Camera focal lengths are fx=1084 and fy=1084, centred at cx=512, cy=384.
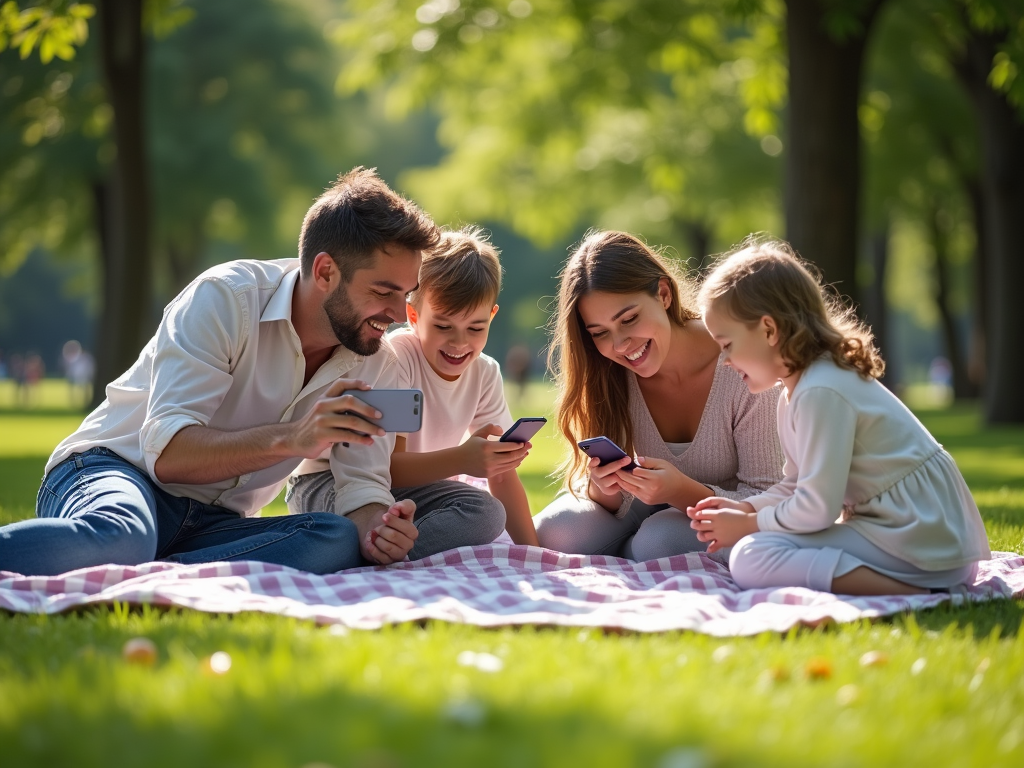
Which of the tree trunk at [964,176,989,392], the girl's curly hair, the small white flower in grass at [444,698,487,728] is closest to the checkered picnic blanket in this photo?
the girl's curly hair

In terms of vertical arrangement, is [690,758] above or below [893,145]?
below

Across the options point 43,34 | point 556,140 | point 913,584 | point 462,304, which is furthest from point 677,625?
point 556,140

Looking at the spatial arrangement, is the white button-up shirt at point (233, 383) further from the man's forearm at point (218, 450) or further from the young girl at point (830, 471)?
the young girl at point (830, 471)

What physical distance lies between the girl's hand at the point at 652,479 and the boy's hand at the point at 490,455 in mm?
472

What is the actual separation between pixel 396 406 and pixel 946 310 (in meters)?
23.7

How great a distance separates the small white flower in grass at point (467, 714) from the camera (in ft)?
7.37

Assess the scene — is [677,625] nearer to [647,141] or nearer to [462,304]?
[462,304]

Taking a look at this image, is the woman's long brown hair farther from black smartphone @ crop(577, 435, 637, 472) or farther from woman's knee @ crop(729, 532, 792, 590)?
woman's knee @ crop(729, 532, 792, 590)

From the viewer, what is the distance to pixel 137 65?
44.4 ft

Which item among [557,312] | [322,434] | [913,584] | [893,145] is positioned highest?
[893,145]

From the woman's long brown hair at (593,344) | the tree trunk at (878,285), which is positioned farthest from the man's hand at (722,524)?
the tree trunk at (878,285)

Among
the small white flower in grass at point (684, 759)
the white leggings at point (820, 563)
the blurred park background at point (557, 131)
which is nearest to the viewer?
the small white flower in grass at point (684, 759)

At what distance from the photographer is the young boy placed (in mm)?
4949

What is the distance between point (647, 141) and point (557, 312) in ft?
58.1
